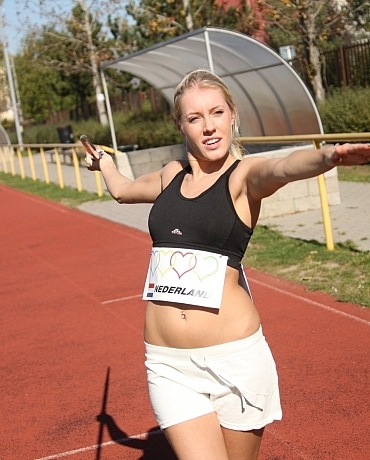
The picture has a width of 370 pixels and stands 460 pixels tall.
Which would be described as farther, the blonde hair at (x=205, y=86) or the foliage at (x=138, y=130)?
the foliage at (x=138, y=130)

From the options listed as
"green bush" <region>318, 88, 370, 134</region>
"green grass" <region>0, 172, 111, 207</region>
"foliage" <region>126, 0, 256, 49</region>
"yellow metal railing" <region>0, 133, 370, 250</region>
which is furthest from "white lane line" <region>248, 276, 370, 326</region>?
"foliage" <region>126, 0, 256, 49</region>

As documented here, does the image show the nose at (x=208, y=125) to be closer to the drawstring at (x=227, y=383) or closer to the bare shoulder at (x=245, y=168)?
the bare shoulder at (x=245, y=168)

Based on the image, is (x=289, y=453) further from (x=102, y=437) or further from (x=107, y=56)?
(x=107, y=56)

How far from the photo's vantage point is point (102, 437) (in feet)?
18.1

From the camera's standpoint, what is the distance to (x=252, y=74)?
18.0m

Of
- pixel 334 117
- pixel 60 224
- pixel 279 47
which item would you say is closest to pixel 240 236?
pixel 60 224

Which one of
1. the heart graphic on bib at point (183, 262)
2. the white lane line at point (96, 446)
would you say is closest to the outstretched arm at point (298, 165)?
the heart graphic on bib at point (183, 262)

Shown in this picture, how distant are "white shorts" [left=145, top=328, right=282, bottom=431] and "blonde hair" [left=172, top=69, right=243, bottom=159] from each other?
2.50 feet

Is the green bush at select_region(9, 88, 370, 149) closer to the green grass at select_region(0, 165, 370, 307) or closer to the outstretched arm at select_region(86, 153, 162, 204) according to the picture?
the green grass at select_region(0, 165, 370, 307)

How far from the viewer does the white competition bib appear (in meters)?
3.24

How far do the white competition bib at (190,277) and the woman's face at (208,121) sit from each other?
375 mm

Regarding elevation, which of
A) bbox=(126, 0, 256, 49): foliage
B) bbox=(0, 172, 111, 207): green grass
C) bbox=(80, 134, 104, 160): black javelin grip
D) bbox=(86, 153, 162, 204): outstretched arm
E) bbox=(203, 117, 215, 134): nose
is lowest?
bbox=(0, 172, 111, 207): green grass

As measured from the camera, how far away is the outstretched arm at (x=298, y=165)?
2.75m

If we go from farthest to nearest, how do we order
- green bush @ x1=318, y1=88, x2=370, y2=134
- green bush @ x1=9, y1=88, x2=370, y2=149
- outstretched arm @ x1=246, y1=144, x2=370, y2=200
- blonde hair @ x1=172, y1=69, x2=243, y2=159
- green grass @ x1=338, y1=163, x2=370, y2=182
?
green bush @ x1=9, y1=88, x2=370, y2=149 → green bush @ x1=318, y1=88, x2=370, y2=134 → green grass @ x1=338, y1=163, x2=370, y2=182 → blonde hair @ x1=172, y1=69, x2=243, y2=159 → outstretched arm @ x1=246, y1=144, x2=370, y2=200
